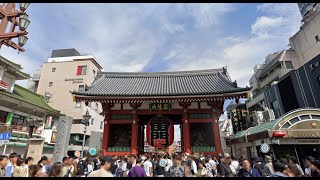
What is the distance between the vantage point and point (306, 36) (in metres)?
24.4

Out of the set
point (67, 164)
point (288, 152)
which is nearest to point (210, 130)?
point (288, 152)

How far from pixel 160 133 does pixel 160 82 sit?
6322 millimetres

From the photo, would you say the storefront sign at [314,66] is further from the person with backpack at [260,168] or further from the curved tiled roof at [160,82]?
the person with backpack at [260,168]

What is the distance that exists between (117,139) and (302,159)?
1399 centimetres

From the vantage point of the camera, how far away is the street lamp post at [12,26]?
9547mm

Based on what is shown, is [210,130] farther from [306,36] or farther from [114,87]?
[306,36]

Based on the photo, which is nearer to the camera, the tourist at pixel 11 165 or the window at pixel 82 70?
the tourist at pixel 11 165

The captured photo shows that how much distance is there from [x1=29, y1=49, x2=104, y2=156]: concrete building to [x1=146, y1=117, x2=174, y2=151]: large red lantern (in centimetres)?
2270

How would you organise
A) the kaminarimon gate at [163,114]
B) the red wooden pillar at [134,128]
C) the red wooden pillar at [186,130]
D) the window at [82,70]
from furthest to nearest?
the window at [82,70] < the red wooden pillar at [134,128] < the kaminarimon gate at [163,114] < the red wooden pillar at [186,130]

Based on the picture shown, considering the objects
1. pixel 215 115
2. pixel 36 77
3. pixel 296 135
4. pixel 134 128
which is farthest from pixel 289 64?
pixel 36 77

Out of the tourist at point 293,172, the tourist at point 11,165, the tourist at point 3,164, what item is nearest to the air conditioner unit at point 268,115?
the tourist at point 293,172

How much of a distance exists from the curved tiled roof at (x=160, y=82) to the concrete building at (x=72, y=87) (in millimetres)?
16912

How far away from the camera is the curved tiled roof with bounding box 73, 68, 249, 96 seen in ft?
53.0

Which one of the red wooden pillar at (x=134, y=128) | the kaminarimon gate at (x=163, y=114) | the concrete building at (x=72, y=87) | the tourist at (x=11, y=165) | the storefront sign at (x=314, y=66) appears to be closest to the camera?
the tourist at (x=11, y=165)
